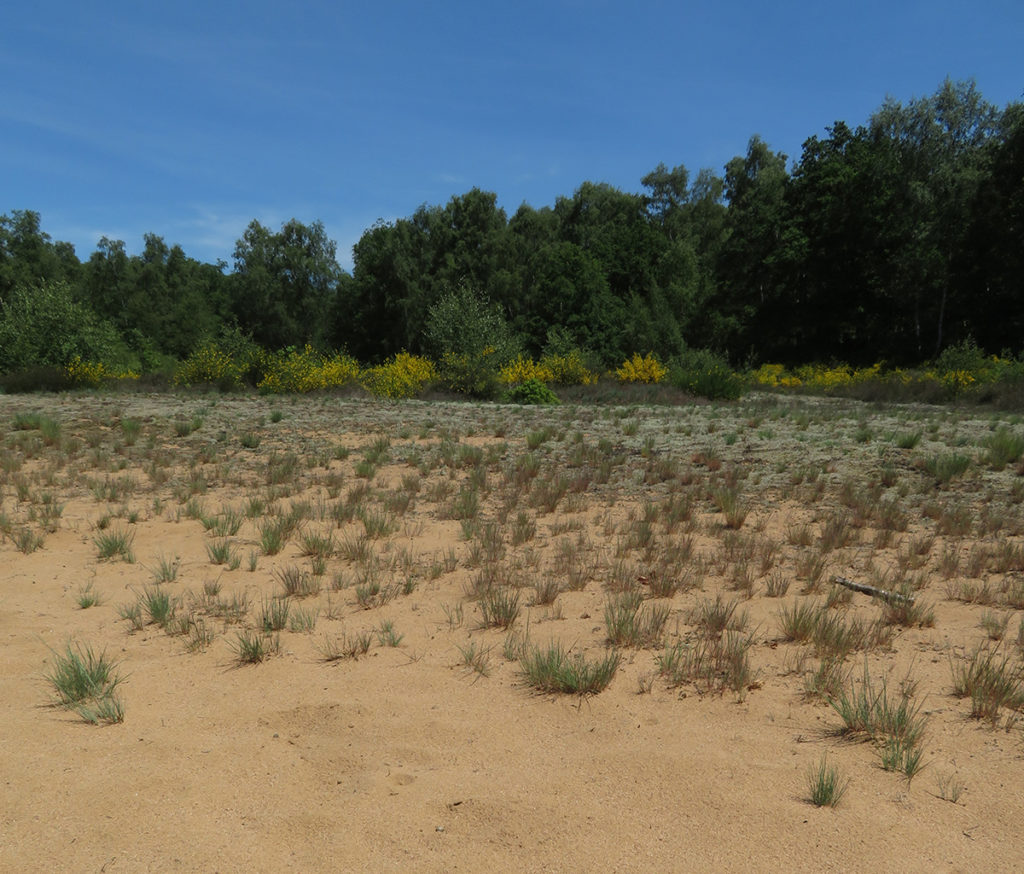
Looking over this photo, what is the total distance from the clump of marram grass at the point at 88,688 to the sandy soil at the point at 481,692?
0.07m

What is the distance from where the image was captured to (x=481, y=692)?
13.8 feet

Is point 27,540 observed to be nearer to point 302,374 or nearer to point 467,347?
point 302,374

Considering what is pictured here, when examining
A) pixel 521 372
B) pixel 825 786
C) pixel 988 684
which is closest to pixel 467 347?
pixel 521 372

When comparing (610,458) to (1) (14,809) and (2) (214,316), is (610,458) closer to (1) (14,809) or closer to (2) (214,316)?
(1) (14,809)

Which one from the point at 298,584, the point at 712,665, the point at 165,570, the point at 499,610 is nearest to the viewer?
the point at 712,665

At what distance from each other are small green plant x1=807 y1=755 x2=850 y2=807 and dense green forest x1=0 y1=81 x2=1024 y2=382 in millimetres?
29024

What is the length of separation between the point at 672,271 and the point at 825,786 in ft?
173

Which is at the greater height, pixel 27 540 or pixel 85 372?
pixel 85 372

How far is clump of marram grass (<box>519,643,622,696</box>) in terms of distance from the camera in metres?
4.16

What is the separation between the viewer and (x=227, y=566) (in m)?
6.70

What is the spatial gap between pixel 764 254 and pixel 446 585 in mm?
46614

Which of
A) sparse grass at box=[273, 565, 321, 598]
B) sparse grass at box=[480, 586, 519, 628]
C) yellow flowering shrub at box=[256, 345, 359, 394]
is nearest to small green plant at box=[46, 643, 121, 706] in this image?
A: sparse grass at box=[273, 565, 321, 598]

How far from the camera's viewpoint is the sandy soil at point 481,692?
2.85m

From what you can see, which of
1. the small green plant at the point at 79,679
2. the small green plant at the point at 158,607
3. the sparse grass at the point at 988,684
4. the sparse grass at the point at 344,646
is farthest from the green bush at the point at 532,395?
the small green plant at the point at 79,679
